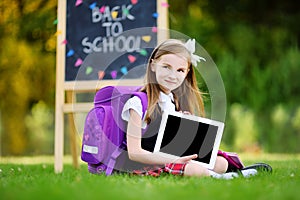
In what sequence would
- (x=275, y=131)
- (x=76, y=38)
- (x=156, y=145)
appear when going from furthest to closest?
(x=275, y=131), (x=76, y=38), (x=156, y=145)

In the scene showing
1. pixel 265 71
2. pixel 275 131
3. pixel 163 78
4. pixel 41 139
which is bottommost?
pixel 41 139

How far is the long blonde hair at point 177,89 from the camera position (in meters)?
2.74

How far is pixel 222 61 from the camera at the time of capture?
22.9 ft

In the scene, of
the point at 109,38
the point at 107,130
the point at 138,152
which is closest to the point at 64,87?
the point at 109,38

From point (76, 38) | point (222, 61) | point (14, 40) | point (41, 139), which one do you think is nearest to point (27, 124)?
point (41, 139)

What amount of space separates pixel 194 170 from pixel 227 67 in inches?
175

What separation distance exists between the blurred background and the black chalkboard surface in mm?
3142

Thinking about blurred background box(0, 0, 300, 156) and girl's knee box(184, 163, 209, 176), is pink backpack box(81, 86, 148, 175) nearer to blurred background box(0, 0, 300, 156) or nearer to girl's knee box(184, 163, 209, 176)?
girl's knee box(184, 163, 209, 176)

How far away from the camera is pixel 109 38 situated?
367 centimetres

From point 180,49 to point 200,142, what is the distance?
50 centimetres

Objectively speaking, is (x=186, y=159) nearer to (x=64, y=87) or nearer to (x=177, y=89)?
(x=177, y=89)

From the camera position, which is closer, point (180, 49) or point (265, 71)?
point (180, 49)

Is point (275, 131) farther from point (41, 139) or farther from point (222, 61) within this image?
point (41, 139)

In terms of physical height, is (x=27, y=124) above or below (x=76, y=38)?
below
